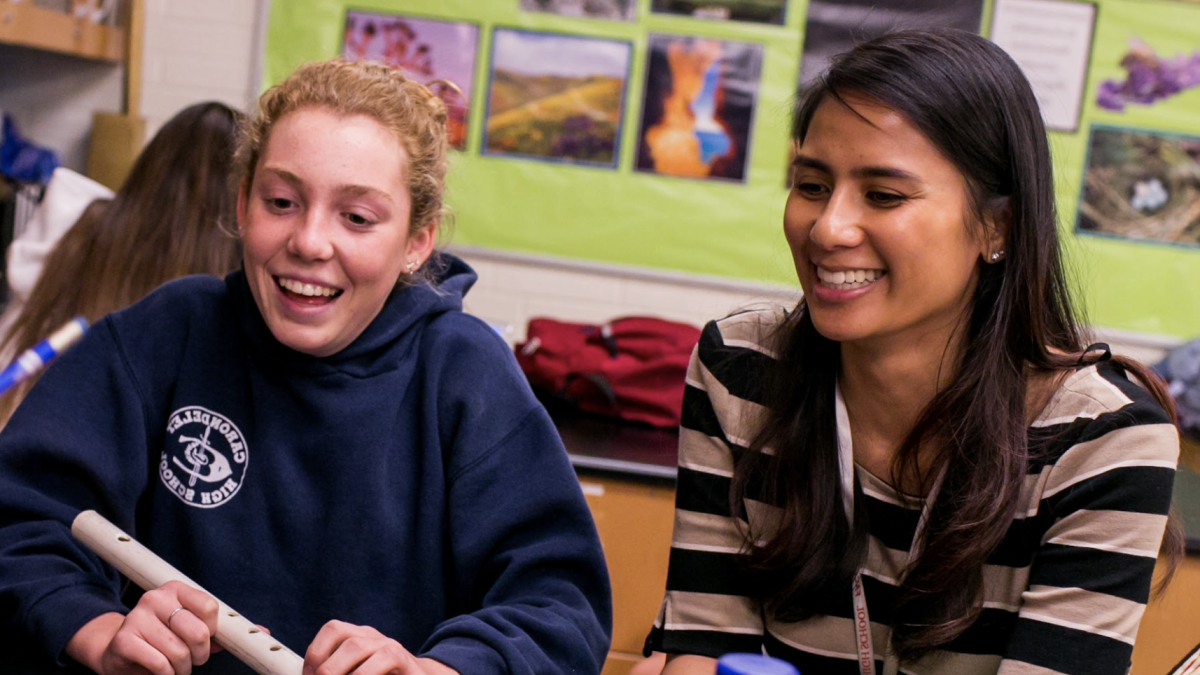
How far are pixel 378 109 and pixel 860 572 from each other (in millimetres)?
690

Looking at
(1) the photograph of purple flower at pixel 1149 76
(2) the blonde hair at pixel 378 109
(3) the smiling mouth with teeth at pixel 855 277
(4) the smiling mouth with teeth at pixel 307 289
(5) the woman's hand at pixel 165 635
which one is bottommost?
(5) the woman's hand at pixel 165 635

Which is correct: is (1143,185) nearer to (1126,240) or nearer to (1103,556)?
(1126,240)

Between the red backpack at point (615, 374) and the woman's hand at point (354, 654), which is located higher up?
the woman's hand at point (354, 654)

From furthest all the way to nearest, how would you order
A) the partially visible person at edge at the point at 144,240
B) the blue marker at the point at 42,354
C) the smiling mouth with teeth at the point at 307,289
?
the partially visible person at edge at the point at 144,240 → the smiling mouth with teeth at the point at 307,289 → the blue marker at the point at 42,354

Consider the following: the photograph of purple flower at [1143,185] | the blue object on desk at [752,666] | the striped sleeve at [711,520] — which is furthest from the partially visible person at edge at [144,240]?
the photograph of purple flower at [1143,185]

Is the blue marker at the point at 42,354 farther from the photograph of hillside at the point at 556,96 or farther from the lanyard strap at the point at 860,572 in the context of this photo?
the photograph of hillside at the point at 556,96

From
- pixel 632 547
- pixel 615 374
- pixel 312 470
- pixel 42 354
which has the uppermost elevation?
pixel 42 354

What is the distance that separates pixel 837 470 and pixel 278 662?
592 mm

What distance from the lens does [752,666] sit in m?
0.68

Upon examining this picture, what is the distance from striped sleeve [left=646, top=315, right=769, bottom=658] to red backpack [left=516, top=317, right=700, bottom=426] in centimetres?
103

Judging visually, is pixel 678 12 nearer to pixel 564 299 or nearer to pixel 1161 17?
pixel 564 299

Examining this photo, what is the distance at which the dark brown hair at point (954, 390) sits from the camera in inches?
44.1

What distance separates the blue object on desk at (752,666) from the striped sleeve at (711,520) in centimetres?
54

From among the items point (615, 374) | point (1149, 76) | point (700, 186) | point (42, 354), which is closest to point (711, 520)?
point (42, 354)
